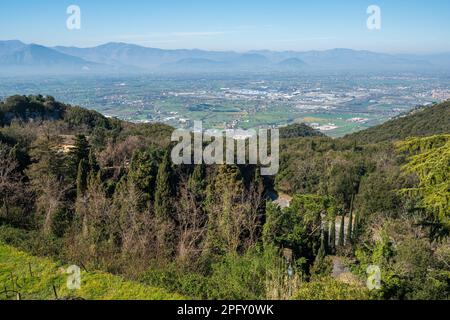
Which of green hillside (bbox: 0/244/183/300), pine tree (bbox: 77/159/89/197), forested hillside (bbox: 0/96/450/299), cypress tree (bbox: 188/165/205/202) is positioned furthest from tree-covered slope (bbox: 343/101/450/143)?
green hillside (bbox: 0/244/183/300)

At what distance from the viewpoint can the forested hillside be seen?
7.80 meters

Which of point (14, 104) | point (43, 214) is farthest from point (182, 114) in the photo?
point (43, 214)

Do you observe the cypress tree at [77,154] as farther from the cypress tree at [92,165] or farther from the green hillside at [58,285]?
the green hillside at [58,285]

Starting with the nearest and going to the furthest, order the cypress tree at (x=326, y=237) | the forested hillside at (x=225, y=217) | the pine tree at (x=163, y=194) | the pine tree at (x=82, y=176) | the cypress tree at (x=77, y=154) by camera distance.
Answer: the forested hillside at (x=225, y=217), the pine tree at (x=163, y=194), the pine tree at (x=82, y=176), the cypress tree at (x=77, y=154), the cypress tree at (x=326, y=237)

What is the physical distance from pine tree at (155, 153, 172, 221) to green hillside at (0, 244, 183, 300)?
8.90 meters

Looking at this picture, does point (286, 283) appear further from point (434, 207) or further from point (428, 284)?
point (428, 284)

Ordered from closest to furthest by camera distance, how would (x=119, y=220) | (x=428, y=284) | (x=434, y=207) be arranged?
(x=434, y=207)
(x=428, y=284)
(x=119, y=220)

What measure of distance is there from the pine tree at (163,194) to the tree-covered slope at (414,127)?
102 feet

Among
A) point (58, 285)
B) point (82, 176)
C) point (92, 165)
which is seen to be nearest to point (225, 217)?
point (82, 176)

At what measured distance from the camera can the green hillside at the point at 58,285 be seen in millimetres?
7211

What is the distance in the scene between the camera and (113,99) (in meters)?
86.9

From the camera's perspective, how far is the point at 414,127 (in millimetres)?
45969

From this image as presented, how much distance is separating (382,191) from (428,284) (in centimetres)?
1718

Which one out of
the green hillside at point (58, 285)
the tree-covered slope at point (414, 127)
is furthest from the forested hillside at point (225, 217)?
the tree-covered slope at point (414, 127)
